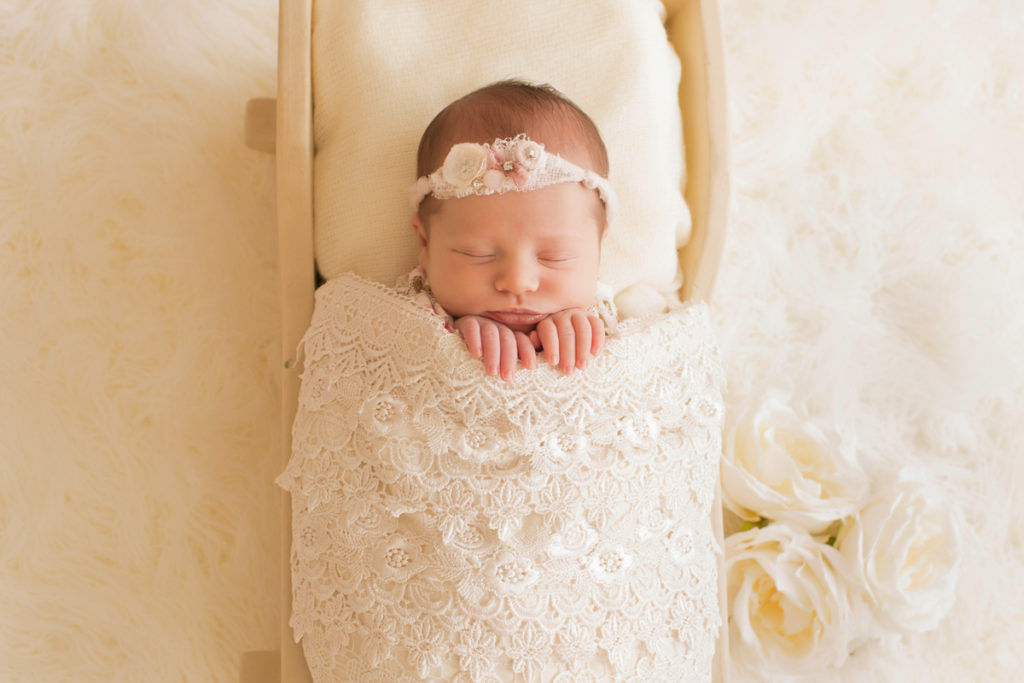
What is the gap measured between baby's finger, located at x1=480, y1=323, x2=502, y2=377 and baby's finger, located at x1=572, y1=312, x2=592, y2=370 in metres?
0.13

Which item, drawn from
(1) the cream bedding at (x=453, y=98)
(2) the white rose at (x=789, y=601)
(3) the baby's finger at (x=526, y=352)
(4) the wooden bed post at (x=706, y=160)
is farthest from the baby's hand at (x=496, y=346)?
(2) the white rose at (x=789, y=601)

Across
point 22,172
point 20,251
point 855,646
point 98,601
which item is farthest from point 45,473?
point 855,646

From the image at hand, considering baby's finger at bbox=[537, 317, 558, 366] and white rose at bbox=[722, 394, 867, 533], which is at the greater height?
baby's finger at bbox=[537, 317, 558, 366]

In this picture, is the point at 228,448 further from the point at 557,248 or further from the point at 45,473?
the point at 557,248

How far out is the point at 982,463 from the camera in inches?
78.7

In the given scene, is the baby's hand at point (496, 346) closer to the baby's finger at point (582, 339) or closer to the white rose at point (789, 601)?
the baby's finger at point (582, 339)

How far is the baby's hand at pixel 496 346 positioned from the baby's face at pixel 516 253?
5cm

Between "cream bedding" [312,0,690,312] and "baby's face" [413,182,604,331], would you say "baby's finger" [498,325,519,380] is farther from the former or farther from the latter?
"cream bedding" [312,0,690,312]

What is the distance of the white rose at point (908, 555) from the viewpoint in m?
1.74

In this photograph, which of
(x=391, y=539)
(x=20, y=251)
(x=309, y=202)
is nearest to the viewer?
(x=391, y=539)

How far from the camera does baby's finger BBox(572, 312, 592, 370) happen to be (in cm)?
136

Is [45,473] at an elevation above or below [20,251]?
below

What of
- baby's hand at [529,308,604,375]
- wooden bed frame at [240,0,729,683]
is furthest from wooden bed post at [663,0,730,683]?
baby's hand at [529,308,604,375]

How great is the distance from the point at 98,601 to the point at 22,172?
0.98 meters
